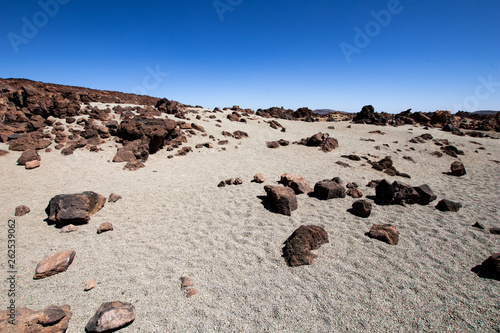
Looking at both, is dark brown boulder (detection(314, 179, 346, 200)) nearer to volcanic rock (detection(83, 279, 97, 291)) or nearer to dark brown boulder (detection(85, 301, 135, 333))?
dark brown boulder (detection(85, 301, 135, 333))

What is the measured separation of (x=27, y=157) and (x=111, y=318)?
36.6 ft

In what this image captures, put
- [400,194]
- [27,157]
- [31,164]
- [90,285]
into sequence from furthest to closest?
[27,157], [31,164], [400,194], [90,285]

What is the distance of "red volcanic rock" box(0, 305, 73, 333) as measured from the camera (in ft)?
8.96

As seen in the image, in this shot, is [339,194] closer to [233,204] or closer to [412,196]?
[412,196]

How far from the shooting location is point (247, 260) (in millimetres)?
4539

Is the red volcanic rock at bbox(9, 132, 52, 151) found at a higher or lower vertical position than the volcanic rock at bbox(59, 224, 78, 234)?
higher

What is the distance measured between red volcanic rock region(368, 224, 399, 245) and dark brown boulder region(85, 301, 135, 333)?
5.10m

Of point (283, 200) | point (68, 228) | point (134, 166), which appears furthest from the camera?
point (134, 166)

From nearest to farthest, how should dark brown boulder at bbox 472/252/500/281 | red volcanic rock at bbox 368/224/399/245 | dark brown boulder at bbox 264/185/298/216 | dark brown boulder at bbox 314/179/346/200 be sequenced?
dark brown boulder at bbox 472/252/500/281
red volcanic rock at bbox 368/224/399/245
dark brown boulder at bbox 264/185/298/216
dark brown boulder at bbox 314/179/346/200

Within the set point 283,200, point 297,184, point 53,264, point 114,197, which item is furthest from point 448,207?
point 114,197

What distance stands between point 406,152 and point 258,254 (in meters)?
16.1

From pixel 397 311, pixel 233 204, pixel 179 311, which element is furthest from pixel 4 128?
pixel 397 311

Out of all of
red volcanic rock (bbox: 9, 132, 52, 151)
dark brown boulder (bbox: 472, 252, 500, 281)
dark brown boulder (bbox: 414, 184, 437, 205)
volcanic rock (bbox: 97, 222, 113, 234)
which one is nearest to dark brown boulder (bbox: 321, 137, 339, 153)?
dark brown boulder (bbox: 414, 184, 437, 205)

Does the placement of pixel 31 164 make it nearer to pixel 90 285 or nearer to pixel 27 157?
pixel 27 157
